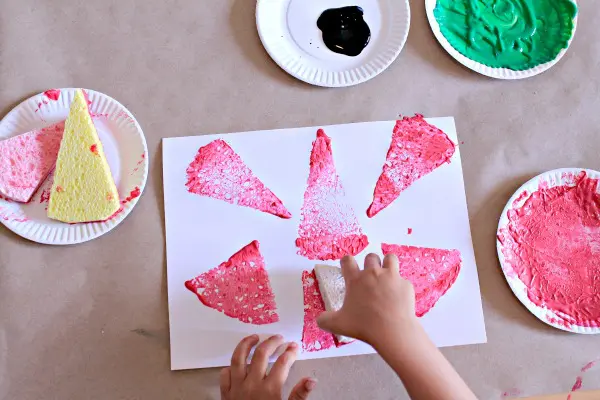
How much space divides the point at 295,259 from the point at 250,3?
0.46 meters

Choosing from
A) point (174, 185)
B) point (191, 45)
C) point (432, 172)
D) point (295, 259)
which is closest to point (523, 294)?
point (432, 172)

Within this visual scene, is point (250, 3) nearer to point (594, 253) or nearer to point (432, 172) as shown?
point (432, 172)

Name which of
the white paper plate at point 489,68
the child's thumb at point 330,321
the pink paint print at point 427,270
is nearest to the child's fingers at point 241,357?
the child's thumb at point 330,321

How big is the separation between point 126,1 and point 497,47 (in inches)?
25.5

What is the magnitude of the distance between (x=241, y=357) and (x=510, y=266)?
444 mm

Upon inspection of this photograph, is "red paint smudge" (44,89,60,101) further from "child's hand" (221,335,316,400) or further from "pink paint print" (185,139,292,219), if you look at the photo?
"child's hand" (221,335,316,400)

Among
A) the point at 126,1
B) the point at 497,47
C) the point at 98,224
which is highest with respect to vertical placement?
the point at 126,1

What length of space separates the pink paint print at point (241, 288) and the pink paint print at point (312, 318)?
0.16ft

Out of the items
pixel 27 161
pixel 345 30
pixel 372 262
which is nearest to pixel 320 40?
pixel 345 30

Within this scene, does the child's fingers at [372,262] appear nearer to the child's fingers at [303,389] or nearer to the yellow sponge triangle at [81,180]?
the child's fingers at [303,389]

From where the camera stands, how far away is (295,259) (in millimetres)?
821

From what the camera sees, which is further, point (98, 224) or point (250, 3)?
point (250, 3)

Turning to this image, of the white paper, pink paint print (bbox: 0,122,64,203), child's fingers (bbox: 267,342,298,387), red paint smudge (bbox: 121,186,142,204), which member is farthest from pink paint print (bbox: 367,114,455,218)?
pink paint print (bbox: 0,122,64,203)

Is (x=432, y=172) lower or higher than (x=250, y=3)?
lower
